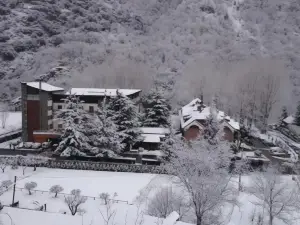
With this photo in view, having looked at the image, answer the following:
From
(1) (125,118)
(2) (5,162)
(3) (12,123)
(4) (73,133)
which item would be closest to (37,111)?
(4) (73,133)

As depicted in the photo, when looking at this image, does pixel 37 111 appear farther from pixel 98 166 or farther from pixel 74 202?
pixel 74 202

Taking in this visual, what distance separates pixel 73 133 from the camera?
25.3m

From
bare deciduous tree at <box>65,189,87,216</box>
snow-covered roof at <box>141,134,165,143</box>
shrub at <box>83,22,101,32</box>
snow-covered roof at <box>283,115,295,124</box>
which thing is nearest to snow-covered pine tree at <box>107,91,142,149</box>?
snow-covered roof at <box>141,134,165,143</box>

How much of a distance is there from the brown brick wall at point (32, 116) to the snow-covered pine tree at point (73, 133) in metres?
5.90

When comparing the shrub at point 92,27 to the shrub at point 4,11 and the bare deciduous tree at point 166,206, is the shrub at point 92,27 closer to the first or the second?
the shrub at point 4,11

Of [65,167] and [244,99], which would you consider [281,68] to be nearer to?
[244,99]

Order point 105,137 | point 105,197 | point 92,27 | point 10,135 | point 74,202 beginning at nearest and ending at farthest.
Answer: point 74,202 < point 105,197 < point 105,137 < point 10,135 < point 92,27

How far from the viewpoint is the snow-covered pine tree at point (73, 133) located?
25172 mm

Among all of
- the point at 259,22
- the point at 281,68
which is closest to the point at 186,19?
the point at 259,22

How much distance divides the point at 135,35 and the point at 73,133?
3107 inches

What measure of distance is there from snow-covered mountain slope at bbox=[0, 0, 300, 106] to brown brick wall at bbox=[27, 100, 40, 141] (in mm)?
26455

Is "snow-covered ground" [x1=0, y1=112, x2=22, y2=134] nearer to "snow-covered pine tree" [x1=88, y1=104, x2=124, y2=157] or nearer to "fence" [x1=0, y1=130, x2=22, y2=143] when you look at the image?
"fence" [x1=0, y1=130, x2=22, y2=143]

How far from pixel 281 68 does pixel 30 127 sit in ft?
150

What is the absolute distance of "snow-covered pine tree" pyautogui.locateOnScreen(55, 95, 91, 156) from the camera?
2517cm
